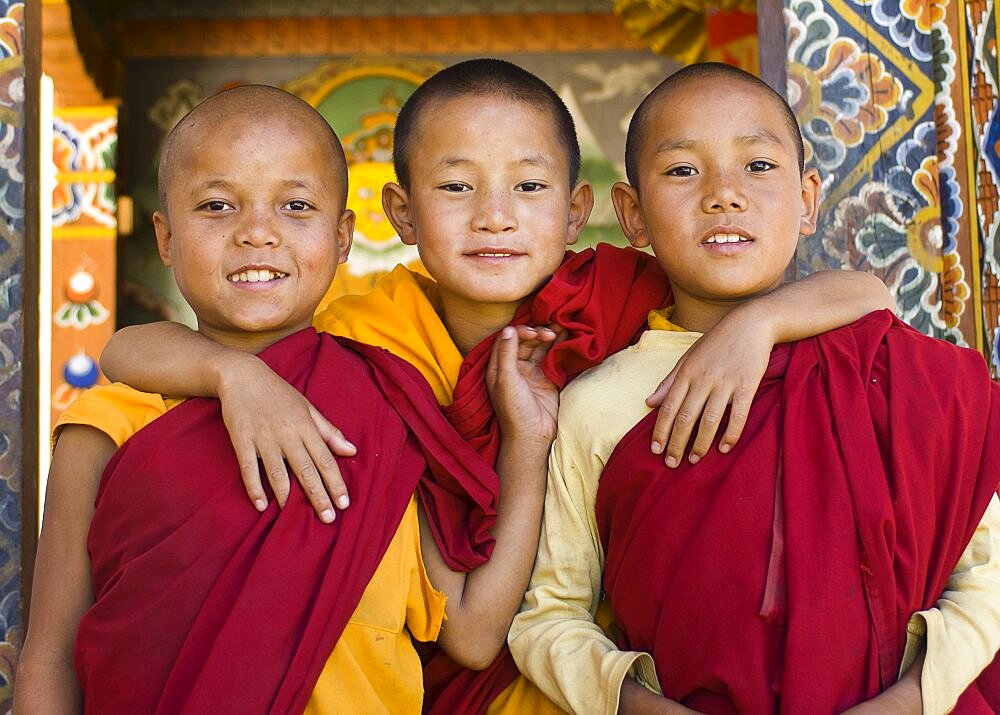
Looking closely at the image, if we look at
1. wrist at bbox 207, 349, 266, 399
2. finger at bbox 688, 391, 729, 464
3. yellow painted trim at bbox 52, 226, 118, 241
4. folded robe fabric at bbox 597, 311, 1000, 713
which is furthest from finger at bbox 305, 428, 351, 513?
yellow painted trim at bbox 52, 226, 118, 241

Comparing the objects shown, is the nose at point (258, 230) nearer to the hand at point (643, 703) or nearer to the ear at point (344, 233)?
the ear at point (344, 233)

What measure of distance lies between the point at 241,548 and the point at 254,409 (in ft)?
0.73

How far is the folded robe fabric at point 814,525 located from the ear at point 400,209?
680mm

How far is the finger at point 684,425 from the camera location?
1911mm

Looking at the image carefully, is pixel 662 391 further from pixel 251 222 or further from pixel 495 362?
pixel 251 222

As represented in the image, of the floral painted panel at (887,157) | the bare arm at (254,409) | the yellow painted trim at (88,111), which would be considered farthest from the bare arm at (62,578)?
the yellow painted trim at (88,111)

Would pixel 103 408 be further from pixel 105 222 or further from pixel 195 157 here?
pixel 105 222

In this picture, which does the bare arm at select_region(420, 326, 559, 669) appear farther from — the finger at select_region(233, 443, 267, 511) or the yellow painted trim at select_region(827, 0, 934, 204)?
the yellow painted trim at select_region(827, 0, 934, 204)

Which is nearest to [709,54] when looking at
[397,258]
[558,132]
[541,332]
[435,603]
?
[397,258]

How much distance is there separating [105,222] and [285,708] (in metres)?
3.33

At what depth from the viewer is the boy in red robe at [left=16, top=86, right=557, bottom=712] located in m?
1.80

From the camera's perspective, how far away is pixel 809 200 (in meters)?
2.31

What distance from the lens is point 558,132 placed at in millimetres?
2326

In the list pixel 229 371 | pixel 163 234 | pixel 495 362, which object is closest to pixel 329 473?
pixel 229 371
